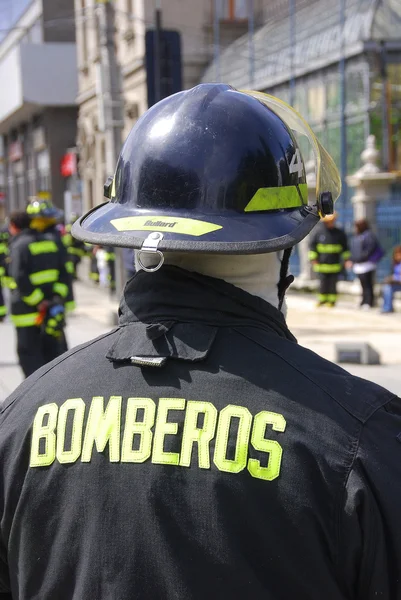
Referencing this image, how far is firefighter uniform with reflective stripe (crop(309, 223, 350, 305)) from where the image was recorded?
1562 cm

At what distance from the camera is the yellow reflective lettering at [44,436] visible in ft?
5.30

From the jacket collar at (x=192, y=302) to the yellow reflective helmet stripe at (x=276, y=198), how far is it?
0.52 ft

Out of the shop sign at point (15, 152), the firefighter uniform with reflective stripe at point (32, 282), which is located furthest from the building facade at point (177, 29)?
the firefighter uniform with reflective stripe at point (32, 282)

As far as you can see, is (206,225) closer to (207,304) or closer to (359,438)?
(207,304)

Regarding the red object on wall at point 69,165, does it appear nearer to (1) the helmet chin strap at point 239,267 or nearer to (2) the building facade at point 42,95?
(2) the building facade at point 42,95

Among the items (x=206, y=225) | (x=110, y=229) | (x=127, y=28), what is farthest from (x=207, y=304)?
(x=127, y=28)

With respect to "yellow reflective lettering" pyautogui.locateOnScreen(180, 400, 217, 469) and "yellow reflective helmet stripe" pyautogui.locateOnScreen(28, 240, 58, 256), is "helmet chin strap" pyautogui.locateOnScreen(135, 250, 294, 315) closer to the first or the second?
"yellow reflective lettering" pyautogui.locateOnScreen(180, 400, 217, 469)

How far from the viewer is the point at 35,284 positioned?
8.53m

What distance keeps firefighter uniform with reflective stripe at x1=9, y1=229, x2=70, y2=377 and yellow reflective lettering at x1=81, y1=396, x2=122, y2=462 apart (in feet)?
22.8

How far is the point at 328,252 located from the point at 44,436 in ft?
46.9

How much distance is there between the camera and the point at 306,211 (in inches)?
70.4

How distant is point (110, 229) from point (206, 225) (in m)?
0.20

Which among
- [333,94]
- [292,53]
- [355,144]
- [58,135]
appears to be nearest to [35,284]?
[355,144]

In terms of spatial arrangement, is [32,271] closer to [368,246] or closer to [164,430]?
[164,430]
